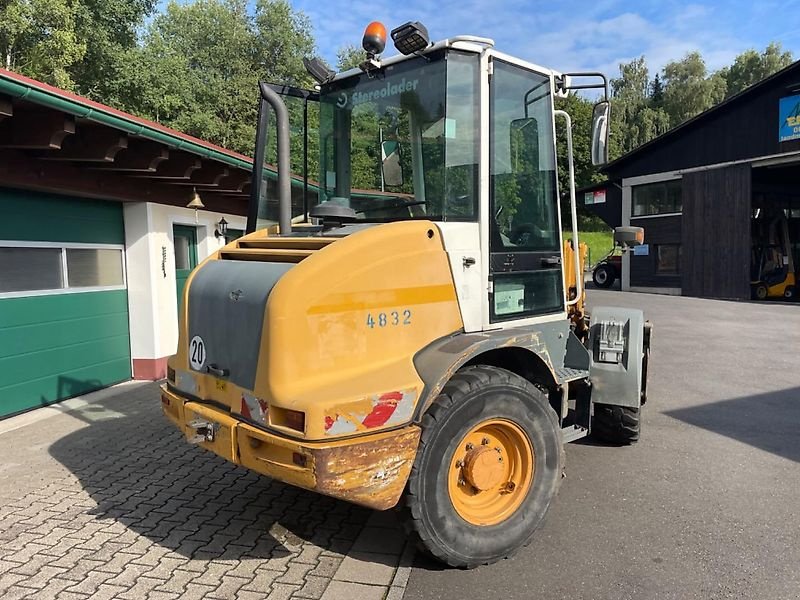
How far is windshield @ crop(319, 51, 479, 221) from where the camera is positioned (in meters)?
3.55

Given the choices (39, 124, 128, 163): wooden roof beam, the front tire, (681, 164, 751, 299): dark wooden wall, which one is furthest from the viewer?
(681, 164, 751, 299): dark wooden wall

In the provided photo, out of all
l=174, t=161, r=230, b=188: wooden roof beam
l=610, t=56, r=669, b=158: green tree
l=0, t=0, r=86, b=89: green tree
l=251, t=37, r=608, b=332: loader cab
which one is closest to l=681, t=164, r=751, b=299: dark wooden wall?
l=174, t=161, r=230, b=188: wooden roof beam

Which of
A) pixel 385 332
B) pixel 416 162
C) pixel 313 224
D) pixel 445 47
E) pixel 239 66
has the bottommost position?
pixel 385 332

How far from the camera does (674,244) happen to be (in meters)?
24.2

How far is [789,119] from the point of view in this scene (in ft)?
63.2

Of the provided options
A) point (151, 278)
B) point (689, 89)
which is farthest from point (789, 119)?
point (689, 89)

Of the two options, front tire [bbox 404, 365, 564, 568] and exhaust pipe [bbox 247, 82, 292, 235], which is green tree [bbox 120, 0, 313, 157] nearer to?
exhaust pipe [bbox 247, 82, 292, 235]

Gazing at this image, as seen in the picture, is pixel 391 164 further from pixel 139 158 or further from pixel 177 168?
pixel 177 168

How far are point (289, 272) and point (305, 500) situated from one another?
2.17m

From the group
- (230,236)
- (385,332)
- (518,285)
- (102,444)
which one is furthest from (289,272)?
(230,236)

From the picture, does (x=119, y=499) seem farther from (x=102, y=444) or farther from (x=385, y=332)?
(x=385, y=332)

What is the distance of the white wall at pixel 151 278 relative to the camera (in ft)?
27.4

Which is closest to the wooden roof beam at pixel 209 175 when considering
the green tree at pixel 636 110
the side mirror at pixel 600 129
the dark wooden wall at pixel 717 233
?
the side mirror at pixel 600 129

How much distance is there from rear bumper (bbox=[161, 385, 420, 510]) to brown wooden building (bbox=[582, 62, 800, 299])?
68.8 ft
